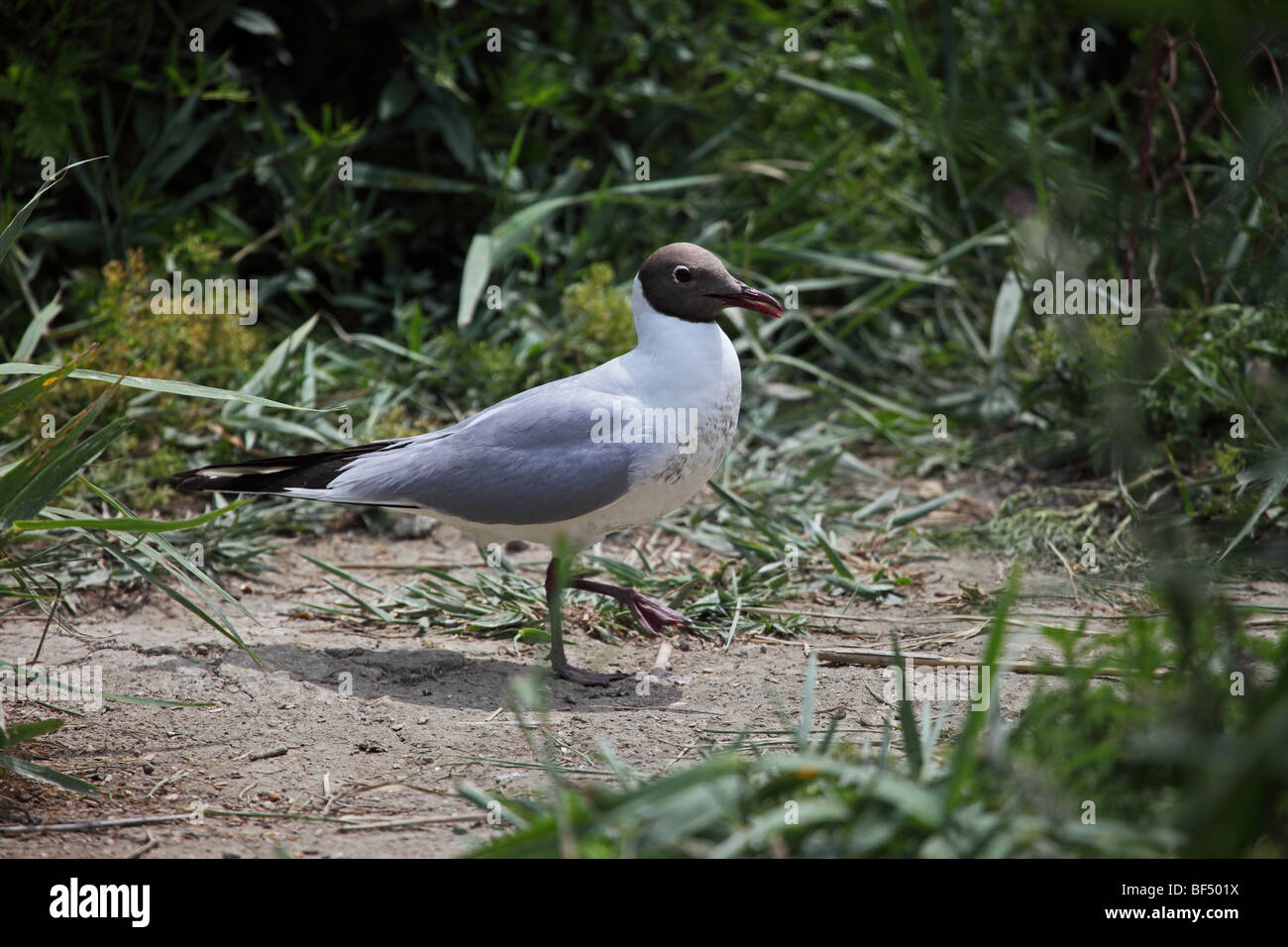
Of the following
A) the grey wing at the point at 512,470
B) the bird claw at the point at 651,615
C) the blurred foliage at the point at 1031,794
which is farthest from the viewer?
the bird claw at the point at 651,615

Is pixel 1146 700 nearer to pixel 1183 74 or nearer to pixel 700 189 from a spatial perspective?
pixel 700 189

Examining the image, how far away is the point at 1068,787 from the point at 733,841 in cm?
59

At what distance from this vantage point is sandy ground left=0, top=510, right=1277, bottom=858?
256 cm

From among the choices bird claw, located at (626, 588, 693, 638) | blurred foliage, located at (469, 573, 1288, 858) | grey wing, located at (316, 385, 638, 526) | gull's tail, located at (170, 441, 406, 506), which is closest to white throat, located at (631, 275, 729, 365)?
grey wing, located at (316, 385, 638, 526)

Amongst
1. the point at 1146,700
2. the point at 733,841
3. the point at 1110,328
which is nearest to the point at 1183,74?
the point at 1110,328

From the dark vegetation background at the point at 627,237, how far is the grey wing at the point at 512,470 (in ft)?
Answer: 2.74

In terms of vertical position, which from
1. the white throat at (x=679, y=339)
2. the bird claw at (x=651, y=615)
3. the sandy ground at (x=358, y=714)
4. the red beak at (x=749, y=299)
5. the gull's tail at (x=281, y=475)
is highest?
the red beak at (x=749, y=299)

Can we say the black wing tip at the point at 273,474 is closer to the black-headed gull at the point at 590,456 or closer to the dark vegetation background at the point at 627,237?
the black-headed gull at the point at 590,456

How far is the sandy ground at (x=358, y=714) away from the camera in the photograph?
2557 mm

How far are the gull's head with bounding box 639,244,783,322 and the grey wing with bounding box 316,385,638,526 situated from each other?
395 mm

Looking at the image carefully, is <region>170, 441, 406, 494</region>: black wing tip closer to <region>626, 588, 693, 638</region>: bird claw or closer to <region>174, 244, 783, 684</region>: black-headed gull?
<region>174, 244, 783, 684</region>: black-headed gull

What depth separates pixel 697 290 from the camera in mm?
3688

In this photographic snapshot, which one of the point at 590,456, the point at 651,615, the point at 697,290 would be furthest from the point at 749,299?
the point at 651,615

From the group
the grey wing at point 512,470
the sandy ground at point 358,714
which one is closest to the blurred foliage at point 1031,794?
the sandy ground at point 358,714
